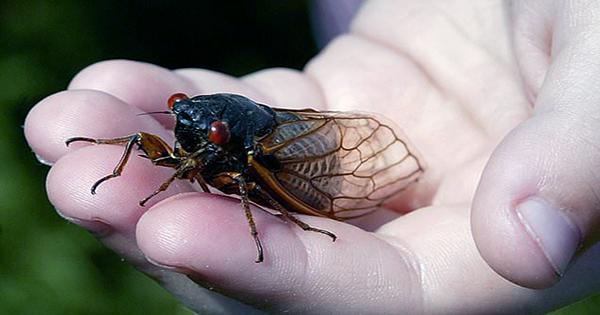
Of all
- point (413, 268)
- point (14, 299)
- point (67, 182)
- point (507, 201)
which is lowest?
point (14, 299)

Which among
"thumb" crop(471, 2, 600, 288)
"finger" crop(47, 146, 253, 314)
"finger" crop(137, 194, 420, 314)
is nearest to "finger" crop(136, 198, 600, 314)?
"finger" crop(137, 194, 420, 314)

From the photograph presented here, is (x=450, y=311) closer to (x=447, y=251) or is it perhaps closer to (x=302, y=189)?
(x=447, y=251)

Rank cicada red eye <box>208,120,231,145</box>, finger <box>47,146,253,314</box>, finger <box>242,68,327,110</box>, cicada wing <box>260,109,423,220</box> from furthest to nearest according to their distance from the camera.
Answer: finger <box>242,68,327,110</box> → cicada wing <box>260,109,423,220</box> → cicada red eye <box>208,120,231,145</box> → finger <box>47,146,253,314</box>

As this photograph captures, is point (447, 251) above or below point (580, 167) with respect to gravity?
below

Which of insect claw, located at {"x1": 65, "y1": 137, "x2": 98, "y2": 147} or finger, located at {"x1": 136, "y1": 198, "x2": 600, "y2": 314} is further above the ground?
insect claw, located at {"x1": 65, "y1": 137, "x2": 98, "y2": 147}

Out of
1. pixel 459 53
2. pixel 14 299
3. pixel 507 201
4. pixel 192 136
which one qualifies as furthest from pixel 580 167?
pixel 14 299

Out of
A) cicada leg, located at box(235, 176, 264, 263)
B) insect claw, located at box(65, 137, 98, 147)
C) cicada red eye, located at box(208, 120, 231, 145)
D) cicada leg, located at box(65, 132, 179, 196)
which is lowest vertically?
cicada leg, located at box(235, 176, 264, 263)

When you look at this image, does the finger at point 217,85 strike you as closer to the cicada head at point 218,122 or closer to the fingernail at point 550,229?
the cicada head at point 218,122

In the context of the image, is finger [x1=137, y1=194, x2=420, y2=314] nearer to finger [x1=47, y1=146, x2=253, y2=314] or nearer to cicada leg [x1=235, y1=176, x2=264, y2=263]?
cicada leg [x1=235, y1=176, x2=264, y2=263]
